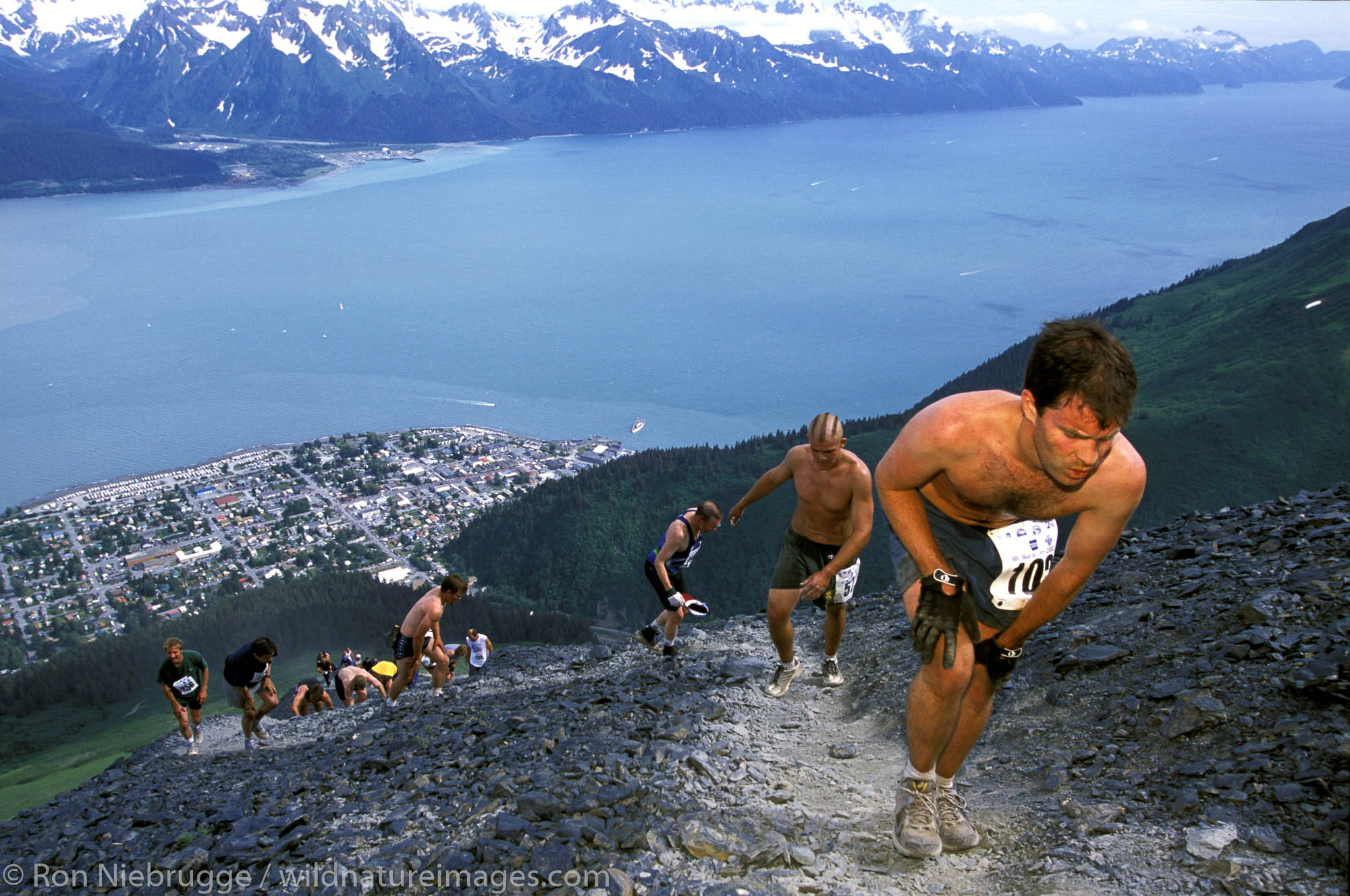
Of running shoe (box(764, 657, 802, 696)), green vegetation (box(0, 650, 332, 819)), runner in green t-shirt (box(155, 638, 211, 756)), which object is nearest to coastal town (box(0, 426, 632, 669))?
green vegetation (box(0, 650, 332, 819))

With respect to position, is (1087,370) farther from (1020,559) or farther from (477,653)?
(477,653)

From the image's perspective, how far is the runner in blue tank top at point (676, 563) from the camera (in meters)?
10.4

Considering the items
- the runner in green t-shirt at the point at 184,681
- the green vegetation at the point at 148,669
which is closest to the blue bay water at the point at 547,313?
the green vegetation at the point at 148,669

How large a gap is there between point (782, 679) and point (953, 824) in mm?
3931

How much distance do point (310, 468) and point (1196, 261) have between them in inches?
5228

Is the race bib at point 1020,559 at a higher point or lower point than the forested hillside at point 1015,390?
higher

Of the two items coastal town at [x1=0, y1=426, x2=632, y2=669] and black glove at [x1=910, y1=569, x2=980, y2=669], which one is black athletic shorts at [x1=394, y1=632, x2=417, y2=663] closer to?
black glove at [x1=910, y1=569, x2=980, y2=669]

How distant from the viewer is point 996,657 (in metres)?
4.97

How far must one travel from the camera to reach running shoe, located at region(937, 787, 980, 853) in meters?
5.20

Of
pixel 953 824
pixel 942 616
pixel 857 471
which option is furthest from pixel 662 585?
pixel 942 616

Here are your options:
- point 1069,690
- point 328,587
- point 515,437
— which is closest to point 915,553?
point 1069,690

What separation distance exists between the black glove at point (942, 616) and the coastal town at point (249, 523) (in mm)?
62133

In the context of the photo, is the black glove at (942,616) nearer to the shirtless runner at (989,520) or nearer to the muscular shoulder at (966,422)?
the shirtless runner at (989,520)

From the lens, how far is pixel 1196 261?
134m
